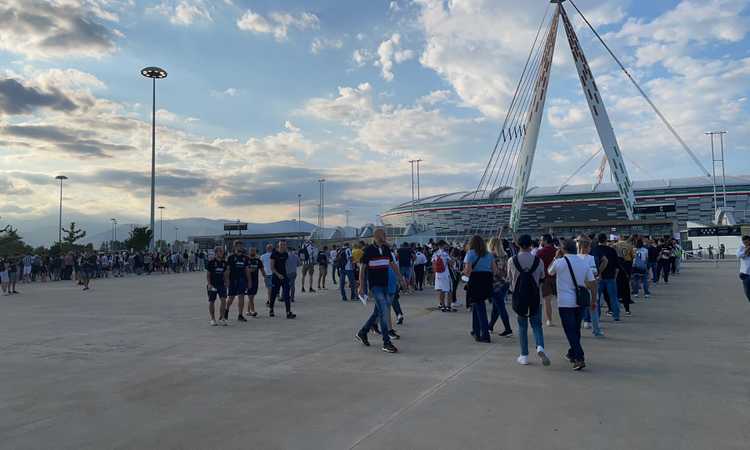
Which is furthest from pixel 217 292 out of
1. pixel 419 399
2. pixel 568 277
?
pixel 568 277

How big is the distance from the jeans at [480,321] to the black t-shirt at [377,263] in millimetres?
1518

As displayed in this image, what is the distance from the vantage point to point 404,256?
14242mm

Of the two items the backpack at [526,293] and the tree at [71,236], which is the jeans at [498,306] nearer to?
the backpack at [526,293]

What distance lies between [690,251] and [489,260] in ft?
138

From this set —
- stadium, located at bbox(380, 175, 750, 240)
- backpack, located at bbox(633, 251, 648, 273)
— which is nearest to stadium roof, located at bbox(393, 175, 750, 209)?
stadium, located at bbox(380, 175, 750, 240)

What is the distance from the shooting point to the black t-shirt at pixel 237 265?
33.7ft

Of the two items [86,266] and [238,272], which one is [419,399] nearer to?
[238,272]

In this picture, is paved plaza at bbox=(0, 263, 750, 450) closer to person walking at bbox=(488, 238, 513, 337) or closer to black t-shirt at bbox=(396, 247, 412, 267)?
person walking at bbox=(488, 238, 513, 337)

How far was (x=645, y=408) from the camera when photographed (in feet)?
14.9

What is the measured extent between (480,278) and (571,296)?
1.77 m

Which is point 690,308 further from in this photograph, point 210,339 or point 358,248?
point 210,339

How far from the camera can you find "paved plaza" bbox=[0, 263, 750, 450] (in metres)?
4.02

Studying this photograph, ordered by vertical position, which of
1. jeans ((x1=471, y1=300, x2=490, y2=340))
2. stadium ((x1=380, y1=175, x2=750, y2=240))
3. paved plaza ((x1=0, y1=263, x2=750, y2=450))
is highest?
stadium ((x1=380, y1=175, x2=750, y2=240))

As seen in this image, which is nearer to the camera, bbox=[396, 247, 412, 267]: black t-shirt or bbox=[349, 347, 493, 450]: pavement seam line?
bbox=[349, 347, 493, 450]: pavement seam line
